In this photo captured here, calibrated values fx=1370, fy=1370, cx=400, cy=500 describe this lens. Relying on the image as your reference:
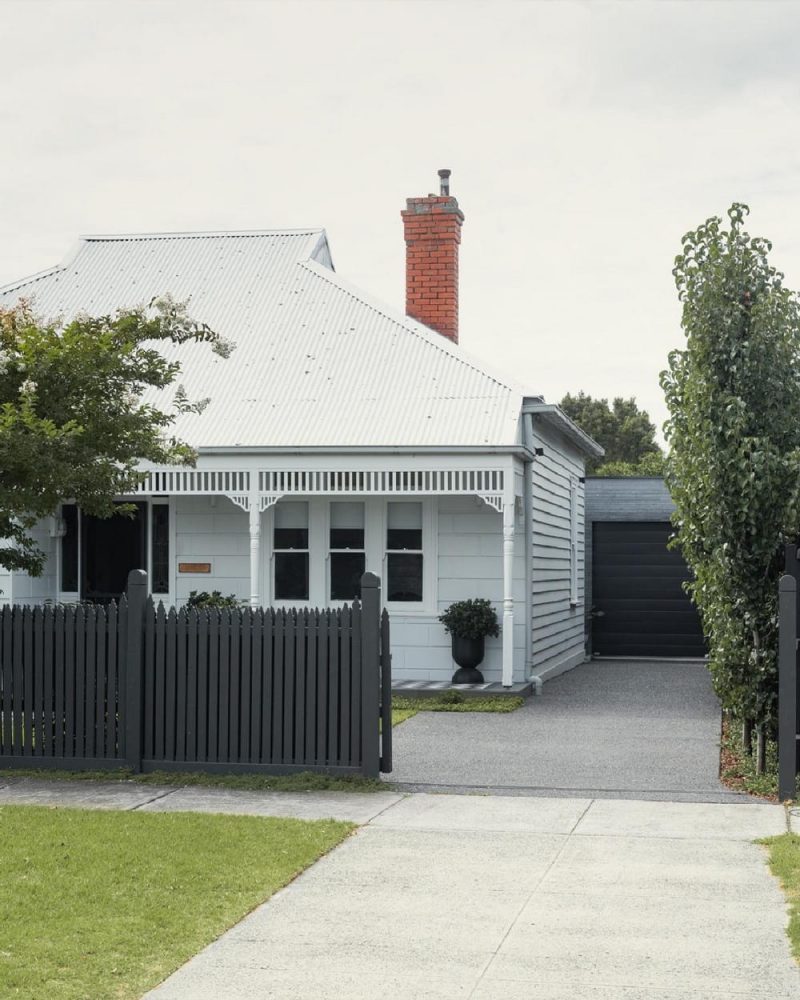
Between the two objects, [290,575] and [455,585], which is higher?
[290,575]

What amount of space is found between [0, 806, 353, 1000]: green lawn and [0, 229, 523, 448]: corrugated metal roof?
8.46 meters

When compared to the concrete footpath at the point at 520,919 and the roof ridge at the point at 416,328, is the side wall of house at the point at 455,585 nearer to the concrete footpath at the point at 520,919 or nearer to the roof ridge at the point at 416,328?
the roof ridge at the point at 416,328

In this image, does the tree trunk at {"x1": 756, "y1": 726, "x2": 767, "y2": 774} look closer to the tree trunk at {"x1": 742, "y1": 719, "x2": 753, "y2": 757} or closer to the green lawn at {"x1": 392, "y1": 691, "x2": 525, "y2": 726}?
the tree trunk at {"x1": 742, "y1": 719, "x2": 753, "y2": 757}

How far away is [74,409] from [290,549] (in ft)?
24.4

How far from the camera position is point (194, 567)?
1789 centimetres

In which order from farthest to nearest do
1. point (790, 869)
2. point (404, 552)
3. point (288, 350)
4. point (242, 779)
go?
point (288, 350) → point (404, 552) → point (242, 779) → point (790, 869)

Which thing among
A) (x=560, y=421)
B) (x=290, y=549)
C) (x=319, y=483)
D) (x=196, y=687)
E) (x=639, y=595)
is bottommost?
(x=196, y=687)

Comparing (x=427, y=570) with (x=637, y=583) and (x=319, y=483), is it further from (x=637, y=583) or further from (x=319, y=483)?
(x=637, y=583)

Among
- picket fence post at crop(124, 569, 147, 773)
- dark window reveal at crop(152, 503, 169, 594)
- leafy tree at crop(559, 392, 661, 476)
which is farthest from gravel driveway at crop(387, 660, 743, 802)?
leafy tree at crop(559, 392, 661, 476)

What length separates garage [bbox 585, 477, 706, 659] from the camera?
23781 mm

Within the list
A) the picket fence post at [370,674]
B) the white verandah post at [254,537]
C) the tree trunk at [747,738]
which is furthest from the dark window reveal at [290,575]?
the picket fence post at [370,674]

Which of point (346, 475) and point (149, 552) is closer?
point (346, 475)

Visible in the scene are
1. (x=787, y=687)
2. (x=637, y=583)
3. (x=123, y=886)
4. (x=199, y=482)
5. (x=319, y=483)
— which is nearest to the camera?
(x=123, y=886)

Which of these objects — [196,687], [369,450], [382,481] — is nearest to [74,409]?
[196,687]
